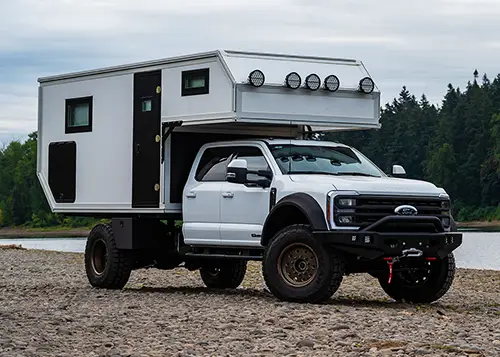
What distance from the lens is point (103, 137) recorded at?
60.5ft

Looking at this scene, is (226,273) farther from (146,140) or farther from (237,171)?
(237,171)

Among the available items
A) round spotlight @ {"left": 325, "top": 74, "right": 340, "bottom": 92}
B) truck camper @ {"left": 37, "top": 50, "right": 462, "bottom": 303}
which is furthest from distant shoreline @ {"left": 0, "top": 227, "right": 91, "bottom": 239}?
round spotlight @ {"left": 325, "top": 74, "right": 340, "bottom": 92}

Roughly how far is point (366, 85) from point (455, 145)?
354 feet

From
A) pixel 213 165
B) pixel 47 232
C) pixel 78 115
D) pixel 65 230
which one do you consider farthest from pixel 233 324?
pixel 47 232

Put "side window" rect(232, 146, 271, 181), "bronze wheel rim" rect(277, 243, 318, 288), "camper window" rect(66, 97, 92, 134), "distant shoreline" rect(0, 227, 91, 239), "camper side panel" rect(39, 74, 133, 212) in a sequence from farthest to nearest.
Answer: "distant shoreline" rect(0, 227, 91, 239) → "camper window" rect(66, 97, 92, 134) → "camper side panel" rect(39, 74, 133, 212) → "side window" rect(232, 146, 271, 181) → "bronze wheel rim" rect(277, 243, 318, 288)

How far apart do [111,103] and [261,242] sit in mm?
4073

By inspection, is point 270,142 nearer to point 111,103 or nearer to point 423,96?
point 111,103

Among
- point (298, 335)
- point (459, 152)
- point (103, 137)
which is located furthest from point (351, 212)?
point (459, 152)

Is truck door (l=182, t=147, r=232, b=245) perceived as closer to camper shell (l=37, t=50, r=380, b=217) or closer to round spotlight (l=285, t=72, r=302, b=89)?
camper shell (l=37, t=50, r=380, b=217)

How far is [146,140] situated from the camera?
17.5m

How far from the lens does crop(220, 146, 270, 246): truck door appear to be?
15.6 m

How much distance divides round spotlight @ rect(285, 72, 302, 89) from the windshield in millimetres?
788

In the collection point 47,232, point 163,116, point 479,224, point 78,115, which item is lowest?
point 47,232

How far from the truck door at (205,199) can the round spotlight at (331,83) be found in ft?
5.07
